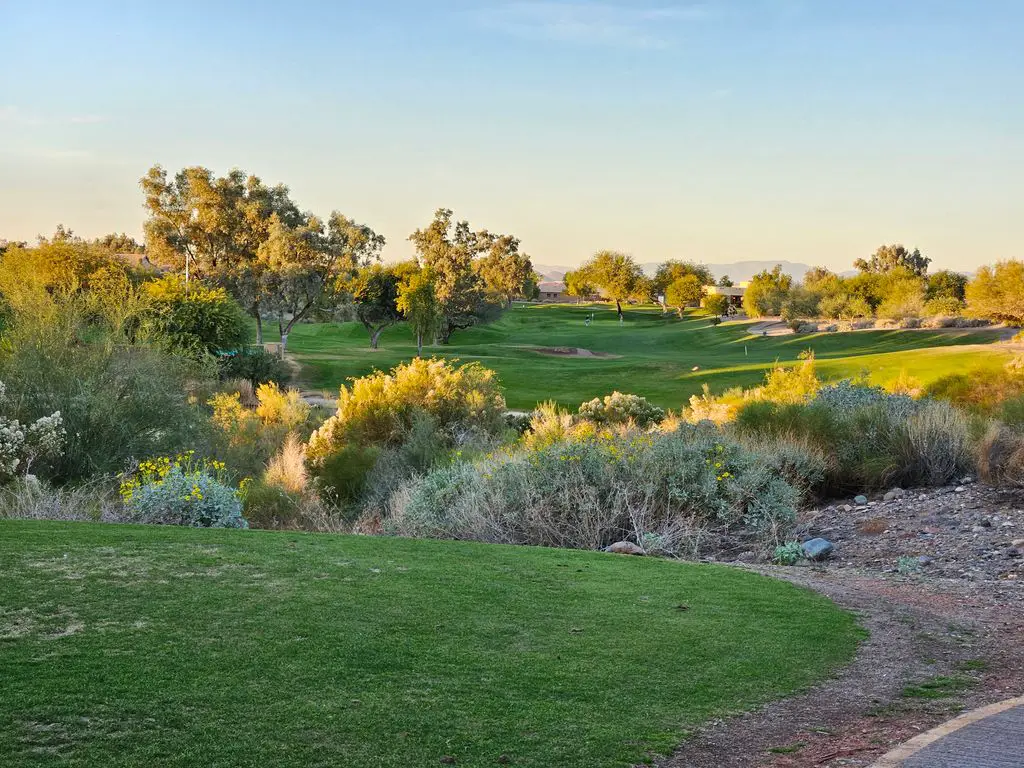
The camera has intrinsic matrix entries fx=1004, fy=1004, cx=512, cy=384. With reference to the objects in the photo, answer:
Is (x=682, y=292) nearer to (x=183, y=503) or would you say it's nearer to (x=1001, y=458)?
(x=1001, y=458)

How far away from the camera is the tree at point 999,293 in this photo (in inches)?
2970

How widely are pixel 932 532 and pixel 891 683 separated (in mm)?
7456

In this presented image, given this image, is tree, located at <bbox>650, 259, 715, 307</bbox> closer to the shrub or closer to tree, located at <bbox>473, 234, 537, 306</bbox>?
tree, located at <bbox>473, 234, 537, 306</bbox>

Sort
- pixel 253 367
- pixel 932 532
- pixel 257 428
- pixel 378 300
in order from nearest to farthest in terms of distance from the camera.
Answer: pixel 932 532
pixel 257 428
pixel 253 367
pixel 378 300

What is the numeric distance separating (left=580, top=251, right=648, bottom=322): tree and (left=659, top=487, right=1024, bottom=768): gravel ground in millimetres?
116675

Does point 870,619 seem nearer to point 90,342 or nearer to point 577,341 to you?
point 90,342

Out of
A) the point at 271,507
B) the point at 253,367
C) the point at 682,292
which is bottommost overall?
the point at 271,507

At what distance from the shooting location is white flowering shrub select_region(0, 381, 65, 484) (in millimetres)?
14234

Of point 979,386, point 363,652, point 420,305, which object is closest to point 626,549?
point 363,652

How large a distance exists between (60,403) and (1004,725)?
53.4ft

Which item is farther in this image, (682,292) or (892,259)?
(892,259)

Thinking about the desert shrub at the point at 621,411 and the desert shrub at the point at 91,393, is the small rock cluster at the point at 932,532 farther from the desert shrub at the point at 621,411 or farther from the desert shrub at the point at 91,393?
the desert shrub at the point at 621,411

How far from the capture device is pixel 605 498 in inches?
579

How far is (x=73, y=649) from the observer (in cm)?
605
